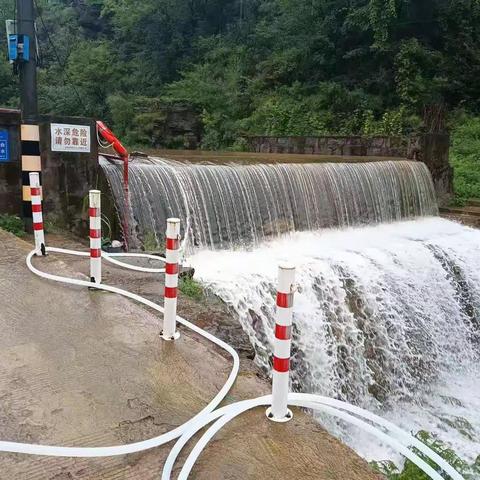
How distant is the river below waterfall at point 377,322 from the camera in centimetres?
603

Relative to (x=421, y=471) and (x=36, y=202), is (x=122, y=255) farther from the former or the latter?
(x=421, y=471)

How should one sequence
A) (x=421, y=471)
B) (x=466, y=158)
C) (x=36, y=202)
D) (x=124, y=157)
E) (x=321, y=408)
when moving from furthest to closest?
1. (x=466, y=158)
2. (x=124, y=157)
3. (x=36, y=202)
4. (x=421, y=471)
5. (x=321, y=408)

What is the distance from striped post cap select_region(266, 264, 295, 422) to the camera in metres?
2.81

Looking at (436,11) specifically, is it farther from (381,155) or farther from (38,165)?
(38,165)

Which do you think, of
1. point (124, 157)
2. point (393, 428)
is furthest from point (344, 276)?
point (393, 428)

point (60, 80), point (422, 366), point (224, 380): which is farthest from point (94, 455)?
point (60, 80)

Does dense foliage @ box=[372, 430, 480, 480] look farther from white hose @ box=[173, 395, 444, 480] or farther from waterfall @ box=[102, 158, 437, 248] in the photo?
waterfall @ box=[102, 158, 437, 248]

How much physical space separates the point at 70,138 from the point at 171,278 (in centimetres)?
411

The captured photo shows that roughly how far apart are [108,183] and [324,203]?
14.4ft

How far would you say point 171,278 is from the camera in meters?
3.76

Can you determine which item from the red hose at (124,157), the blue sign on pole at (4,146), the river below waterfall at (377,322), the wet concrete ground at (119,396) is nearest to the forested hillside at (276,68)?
the red hose at (124,157)

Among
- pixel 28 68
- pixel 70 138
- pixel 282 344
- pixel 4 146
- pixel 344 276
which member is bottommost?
pixel 344 276

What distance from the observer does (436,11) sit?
787 inches

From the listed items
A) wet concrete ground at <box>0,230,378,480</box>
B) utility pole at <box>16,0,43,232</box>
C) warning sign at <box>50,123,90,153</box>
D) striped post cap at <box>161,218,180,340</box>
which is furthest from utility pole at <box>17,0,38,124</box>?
striped post cap at <box>161,218,180,340</box>
